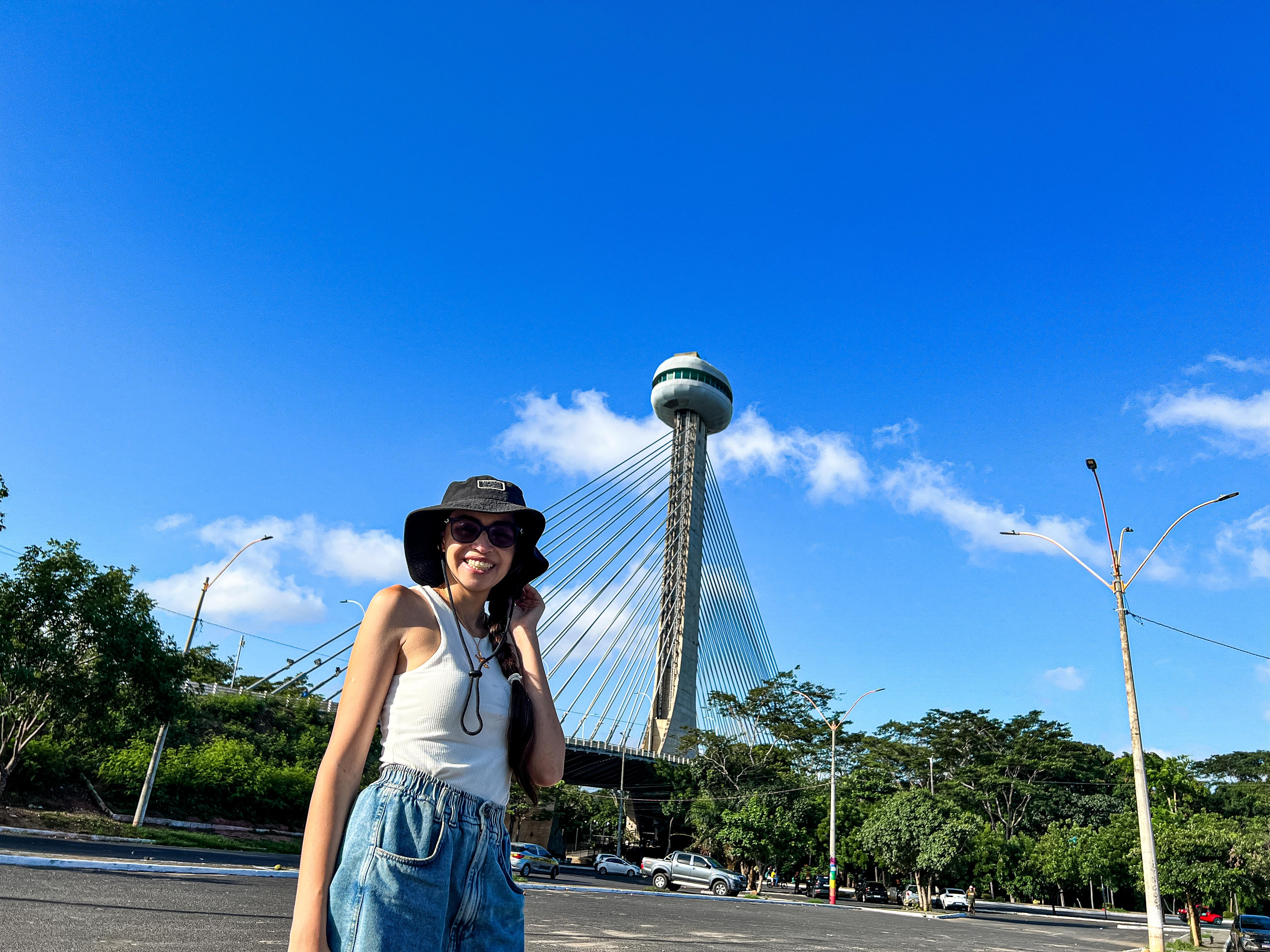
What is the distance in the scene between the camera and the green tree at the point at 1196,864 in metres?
21.2

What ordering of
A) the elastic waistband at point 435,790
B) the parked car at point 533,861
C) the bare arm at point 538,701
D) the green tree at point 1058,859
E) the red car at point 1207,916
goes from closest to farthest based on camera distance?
the elastic waistband at point 435,790
the bare arm at point 538,701
the red car at point 1207,916
the parked car at point 533,861
the green tree at point 1058,859

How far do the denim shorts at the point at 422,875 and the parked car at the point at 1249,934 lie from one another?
2445 cm

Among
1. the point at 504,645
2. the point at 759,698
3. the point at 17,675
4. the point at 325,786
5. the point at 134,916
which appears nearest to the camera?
the point at 325,786

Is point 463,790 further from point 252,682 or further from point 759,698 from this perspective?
point 252,682

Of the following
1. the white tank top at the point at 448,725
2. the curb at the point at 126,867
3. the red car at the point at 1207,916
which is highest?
the white tank top at the point at 448,725

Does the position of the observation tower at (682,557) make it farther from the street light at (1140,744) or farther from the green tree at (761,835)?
the street light at (1140,744)

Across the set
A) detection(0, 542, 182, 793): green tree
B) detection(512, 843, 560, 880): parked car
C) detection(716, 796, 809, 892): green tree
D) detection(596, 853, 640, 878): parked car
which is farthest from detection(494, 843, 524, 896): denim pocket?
detection(596, 853, 640, 878): parked car

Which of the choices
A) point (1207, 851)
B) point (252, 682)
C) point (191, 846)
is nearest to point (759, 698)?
point (1207, 851)

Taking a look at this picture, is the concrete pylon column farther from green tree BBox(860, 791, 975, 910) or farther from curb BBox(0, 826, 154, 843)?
curb BBox(0, 826, 154, 843)

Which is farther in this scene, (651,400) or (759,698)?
(651,400)

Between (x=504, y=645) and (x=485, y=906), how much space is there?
0.61 meters

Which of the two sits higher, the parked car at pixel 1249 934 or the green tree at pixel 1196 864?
the green tree at pixel 1196 864

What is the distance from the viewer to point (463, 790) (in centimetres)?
197

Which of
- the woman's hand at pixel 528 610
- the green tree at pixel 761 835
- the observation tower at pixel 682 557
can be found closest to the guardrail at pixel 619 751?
the observation tower at pixel 682 557
